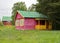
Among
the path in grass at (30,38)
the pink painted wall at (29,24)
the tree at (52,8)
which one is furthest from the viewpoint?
the pink painted wall at (29,24)

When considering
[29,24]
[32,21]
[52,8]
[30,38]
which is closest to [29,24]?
[29,24]

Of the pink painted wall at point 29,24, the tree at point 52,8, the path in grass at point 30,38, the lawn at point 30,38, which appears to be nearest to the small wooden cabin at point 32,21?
the pink painted wall at point 29,24

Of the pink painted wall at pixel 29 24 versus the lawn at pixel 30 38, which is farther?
the pink painted wall at pixel 29 24

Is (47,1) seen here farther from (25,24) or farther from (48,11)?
(25,24)

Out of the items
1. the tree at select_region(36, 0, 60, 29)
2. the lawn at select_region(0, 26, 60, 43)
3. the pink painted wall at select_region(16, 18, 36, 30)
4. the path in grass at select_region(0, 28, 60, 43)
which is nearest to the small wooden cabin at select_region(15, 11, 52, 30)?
the pink painted wall at select_region(16, 18, 36, 30)

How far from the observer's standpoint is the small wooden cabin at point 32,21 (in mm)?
41625

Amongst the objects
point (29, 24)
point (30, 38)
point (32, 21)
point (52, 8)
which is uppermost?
point (52, 8)

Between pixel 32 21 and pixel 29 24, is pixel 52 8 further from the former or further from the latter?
pixel 29 24

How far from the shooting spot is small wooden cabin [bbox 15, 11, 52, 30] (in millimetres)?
41625

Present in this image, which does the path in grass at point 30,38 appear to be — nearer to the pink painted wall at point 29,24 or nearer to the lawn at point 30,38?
the lawn at point 30,38

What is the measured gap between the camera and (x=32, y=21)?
42156 millimetres

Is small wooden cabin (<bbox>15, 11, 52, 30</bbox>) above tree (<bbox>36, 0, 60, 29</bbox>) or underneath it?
underneath

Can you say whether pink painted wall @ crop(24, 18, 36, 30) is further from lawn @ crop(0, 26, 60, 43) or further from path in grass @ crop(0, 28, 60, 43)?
path in grass @ crop(0, 28, 60, 43)

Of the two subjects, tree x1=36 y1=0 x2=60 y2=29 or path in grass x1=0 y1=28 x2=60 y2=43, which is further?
tree x1=36 y1=0 x2=60 y2=29
